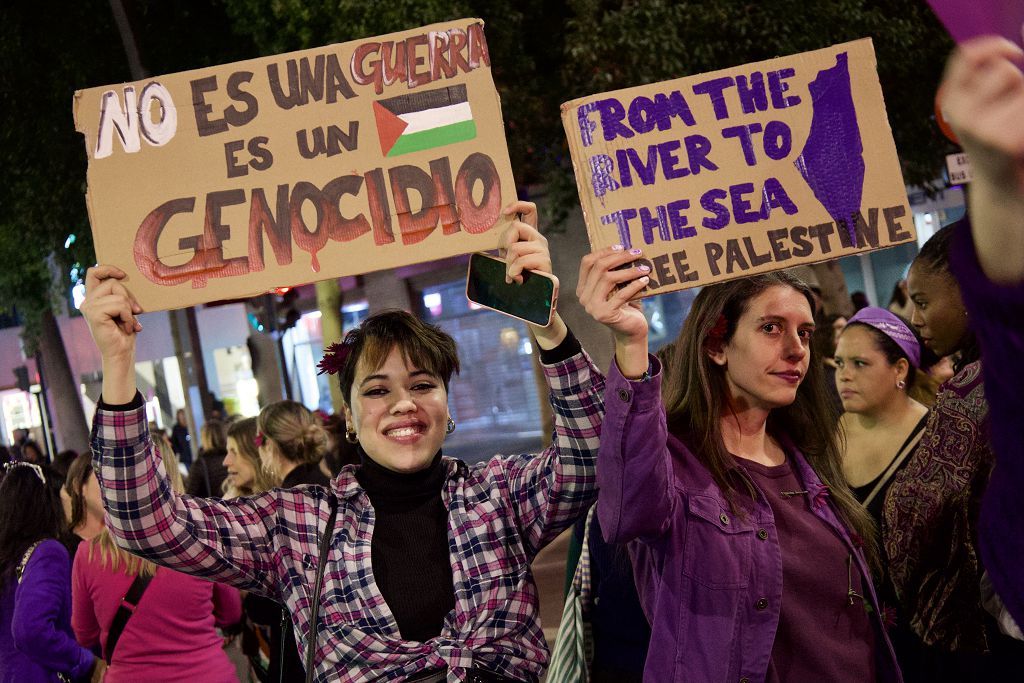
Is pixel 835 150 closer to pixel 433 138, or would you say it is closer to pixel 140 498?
pixel 433 138

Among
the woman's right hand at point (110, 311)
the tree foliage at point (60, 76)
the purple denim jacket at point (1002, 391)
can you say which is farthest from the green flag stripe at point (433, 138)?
the tree foliage at point (60, 76)

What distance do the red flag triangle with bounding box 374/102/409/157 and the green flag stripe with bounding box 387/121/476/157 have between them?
2 cm

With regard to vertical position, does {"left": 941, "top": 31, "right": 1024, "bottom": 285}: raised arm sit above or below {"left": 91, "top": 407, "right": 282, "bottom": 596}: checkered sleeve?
above

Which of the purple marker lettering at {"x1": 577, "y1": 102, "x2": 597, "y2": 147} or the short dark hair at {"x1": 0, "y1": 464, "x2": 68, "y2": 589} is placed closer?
the purple marker lettering at {"x1": 577, "y1": 102, "x2": 597, "y2": 147}

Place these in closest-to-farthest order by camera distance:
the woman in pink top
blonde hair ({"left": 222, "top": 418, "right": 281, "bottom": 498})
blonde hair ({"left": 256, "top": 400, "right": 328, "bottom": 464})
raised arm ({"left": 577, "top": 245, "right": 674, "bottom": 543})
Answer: raised arm ({"left": 577, "top": 245, "right": 674, "bottom": 543}) → the woman in pink top → blonde hair ({"left": 256, "top": 400, "right": 328, "bottom": 464}) → blonde hair ({"left": 222, "top": 418, "right": 281, "bottom": 498})

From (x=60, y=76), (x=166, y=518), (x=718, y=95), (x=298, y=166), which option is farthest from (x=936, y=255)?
(x=60, y=76)

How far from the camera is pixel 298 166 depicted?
294cm

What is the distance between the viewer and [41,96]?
13.9 meters

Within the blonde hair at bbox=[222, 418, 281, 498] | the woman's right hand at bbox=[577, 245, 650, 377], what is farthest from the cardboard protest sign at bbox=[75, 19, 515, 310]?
the blonde hair at bbox=[222, 418, 281, 498]

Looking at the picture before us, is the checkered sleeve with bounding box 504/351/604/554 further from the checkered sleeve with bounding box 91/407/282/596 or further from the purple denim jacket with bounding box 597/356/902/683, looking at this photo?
the checkered sleeve with bounding box 91/407/282/596

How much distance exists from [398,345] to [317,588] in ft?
2.40

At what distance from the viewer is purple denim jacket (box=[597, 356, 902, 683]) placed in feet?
8.09

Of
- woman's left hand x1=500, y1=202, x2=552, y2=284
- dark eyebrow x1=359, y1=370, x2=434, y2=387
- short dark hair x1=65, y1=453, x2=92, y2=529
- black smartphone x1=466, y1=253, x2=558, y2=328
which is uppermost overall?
woman's left hand x1=500, y1=202, x2=552, y2=284

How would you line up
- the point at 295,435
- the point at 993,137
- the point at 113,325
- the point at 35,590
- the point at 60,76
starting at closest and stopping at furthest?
1. the point at 993,137
2. the point at 113,325
3. the point at 35,590
4. the point at 295,435
5. the point at 60,76
